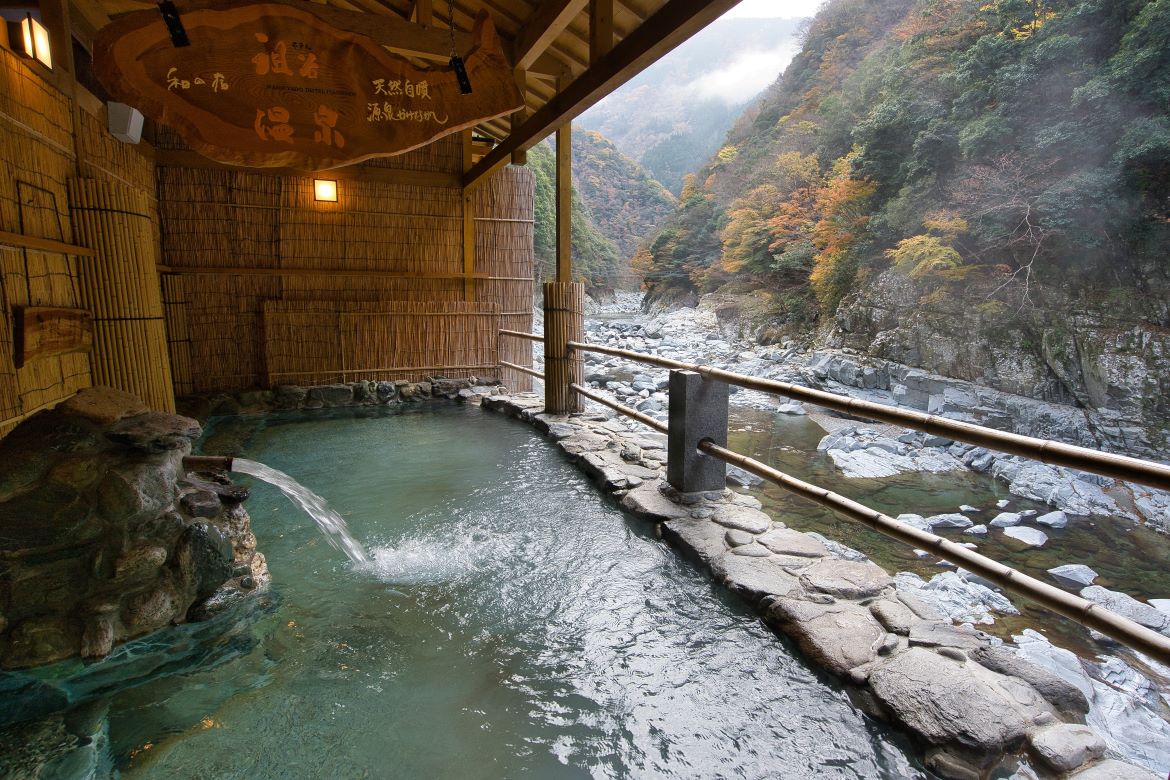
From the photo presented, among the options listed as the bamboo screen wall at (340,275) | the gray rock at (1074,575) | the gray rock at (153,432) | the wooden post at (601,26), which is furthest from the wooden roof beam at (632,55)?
the gray rock at (1074,575)

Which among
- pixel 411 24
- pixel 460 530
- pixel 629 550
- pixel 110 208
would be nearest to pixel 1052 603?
pixel 629 550

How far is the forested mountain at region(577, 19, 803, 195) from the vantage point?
41938mm

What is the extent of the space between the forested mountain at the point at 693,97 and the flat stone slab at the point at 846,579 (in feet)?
128

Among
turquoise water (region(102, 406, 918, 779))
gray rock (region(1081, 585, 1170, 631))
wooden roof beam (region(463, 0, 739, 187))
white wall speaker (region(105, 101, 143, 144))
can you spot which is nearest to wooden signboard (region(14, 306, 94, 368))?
turquoise water (region(102, 406, 918, 779))

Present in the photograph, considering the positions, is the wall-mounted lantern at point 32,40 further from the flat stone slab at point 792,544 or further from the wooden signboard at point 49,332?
the flat stone slab at point 792,544

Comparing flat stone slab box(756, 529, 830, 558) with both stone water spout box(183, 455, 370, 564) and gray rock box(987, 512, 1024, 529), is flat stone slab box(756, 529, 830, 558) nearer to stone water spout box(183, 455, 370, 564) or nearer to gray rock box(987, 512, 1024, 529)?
stone water spout box(183, 455, 370, 564)

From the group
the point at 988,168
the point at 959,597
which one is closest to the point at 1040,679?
the point at 959,597

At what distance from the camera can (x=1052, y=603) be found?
148 centimetres

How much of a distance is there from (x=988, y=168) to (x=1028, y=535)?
7.78 meters

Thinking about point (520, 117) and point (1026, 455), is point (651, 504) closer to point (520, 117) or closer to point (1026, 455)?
point (1026, 455)

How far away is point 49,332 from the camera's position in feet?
9.82

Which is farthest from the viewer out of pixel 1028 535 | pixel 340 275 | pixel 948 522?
pixel 340 275

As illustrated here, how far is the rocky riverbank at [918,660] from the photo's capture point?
146cm

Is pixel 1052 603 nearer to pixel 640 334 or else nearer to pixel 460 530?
pixel 460 530
